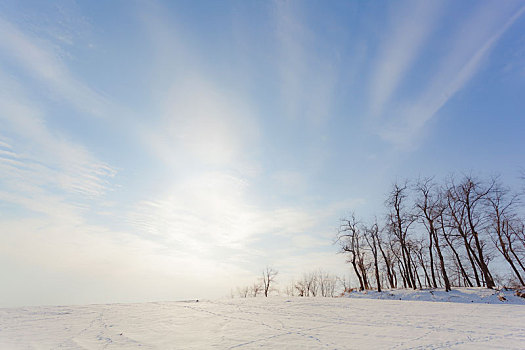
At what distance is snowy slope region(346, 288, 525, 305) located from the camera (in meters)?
20.7

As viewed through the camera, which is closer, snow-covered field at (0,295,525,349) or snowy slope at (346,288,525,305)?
snow-covered field at (0,295,525,349)

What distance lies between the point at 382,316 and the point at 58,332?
13.7 m

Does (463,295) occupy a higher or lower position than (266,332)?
higher

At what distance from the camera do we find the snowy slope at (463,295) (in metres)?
20.7

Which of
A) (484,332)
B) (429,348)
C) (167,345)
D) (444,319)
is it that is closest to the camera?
(429,348)

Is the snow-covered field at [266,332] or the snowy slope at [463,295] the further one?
the snowy slope at [463,295]

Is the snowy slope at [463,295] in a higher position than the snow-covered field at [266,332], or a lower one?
higher

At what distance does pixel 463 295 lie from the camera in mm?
22844

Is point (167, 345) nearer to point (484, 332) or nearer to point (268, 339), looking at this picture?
point (268, 339)

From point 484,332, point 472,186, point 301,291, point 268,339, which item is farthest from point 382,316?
point 301,291

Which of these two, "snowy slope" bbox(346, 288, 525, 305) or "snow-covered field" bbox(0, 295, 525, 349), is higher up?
"snowy slope" bbox(346, 288, 525, 305)

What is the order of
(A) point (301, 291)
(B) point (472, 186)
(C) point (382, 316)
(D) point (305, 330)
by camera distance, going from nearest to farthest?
(D) point (305, 330) → (C) point (382, 316) → (B) point (472, 186) → (A) point (301, 291)

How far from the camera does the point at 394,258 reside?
131 ft

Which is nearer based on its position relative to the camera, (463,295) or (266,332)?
(266,332)
